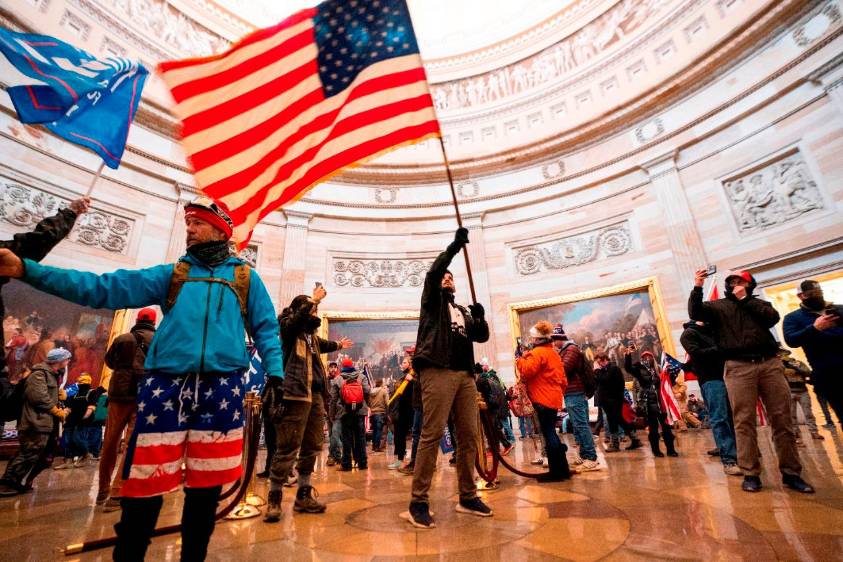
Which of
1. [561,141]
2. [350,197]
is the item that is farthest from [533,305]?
[350,197]

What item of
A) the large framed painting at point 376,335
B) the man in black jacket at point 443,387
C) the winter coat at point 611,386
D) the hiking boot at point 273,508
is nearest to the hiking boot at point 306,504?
the hiking boot at point 273,508

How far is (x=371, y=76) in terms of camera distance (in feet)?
11.3

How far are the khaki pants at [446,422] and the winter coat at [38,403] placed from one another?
4.23m

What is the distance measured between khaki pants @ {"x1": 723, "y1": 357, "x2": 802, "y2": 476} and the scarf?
3908 mm

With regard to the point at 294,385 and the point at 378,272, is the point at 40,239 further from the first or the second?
the point at 378,272

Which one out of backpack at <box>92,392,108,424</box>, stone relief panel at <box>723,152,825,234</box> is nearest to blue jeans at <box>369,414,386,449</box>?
backpack at <box>92,392,108,424</box>

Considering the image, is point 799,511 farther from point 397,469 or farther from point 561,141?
point 561,141

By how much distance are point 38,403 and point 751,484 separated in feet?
22.1

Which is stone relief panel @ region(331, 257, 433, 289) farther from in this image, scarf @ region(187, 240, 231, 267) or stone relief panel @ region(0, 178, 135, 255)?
scarf @ region(187, 240, 231, 267)

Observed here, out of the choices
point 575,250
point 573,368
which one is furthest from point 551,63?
point 573,368

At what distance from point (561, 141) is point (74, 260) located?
551 inches

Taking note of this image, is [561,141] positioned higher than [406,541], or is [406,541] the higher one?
[561,141]

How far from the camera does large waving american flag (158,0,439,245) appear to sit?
3230 mm

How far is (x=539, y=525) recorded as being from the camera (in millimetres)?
2426
